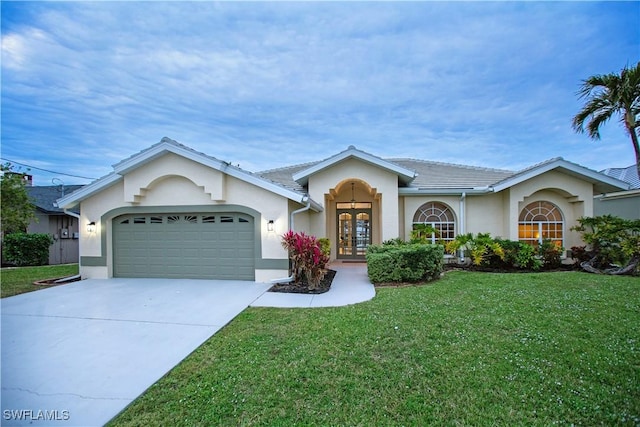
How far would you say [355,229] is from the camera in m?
14.1

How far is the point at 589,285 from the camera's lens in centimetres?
777

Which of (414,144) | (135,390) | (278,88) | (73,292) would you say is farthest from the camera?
(414,144)

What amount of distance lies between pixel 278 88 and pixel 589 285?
15392mm

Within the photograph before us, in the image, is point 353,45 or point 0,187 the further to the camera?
point 353,45

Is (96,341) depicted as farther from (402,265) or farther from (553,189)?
(553,189)

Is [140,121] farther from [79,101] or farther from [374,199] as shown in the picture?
[374,199]

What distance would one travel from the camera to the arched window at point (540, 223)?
40.8 feet

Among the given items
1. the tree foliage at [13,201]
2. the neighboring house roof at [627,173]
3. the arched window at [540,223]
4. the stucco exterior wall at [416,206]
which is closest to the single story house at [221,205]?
the arched window at [540,223]

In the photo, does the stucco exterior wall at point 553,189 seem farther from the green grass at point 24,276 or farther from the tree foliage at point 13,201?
the green grass at point 24,276

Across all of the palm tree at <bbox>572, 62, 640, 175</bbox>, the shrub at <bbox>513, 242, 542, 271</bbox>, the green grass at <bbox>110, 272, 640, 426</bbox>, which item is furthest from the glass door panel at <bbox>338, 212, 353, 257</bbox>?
the palm tree at <bbox>572, 62, 640, 175</bbox>

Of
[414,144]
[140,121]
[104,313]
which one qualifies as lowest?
[104,313]

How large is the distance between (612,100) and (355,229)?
10.2 m

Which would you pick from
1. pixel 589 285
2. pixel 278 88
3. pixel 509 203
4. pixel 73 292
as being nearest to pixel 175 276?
pixel 73 292

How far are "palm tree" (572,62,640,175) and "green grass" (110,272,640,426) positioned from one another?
623 cm
